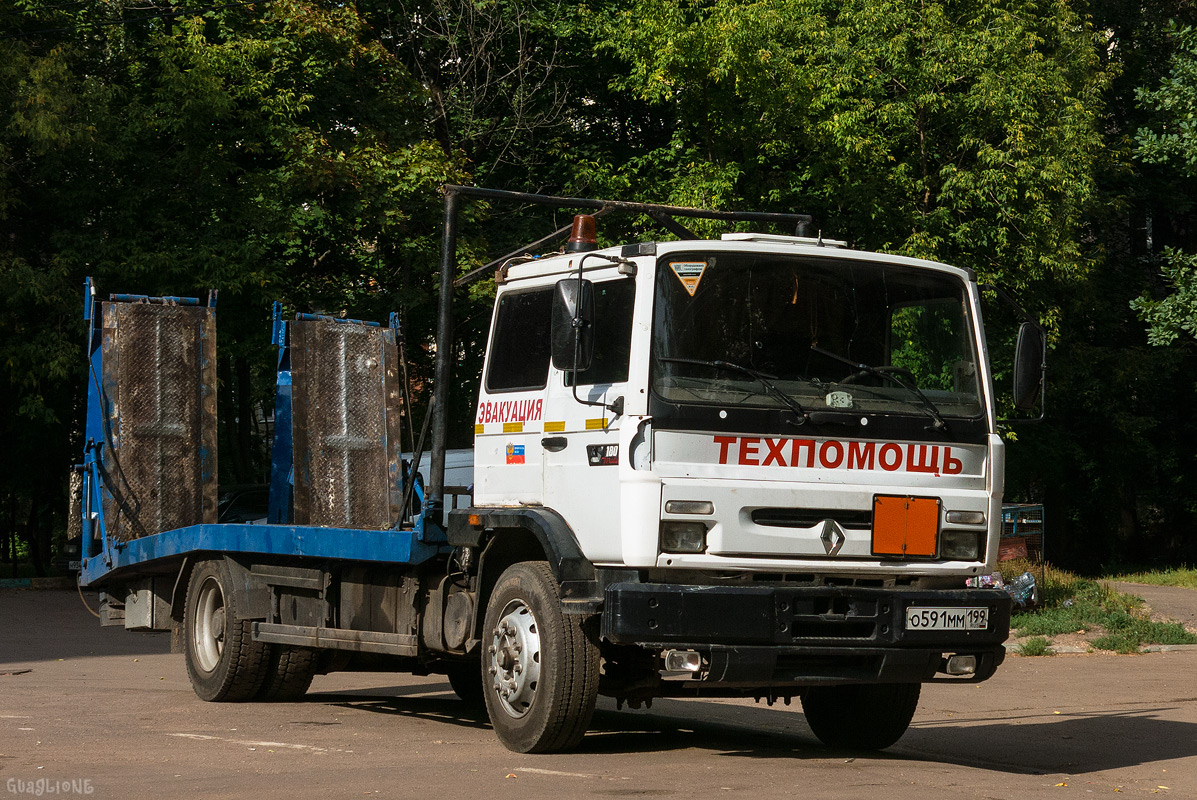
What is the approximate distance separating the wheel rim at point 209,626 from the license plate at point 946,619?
17.0 feet

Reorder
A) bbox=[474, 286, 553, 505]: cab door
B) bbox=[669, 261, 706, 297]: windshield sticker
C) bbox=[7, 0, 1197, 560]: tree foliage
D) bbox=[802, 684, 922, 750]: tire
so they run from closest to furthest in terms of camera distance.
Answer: bbox=[669, 261, 706, 297]: windshield sticker, bbox=[474, 286, 553, 505]: cab door, bbox=[802, 684, 922, 750]: tire, bbox=[7, 0, 1197, 560]: tree foliage

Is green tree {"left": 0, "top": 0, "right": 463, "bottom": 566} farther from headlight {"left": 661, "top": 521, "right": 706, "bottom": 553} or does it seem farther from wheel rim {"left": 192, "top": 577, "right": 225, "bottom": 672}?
headlight {"left": 661, "top": 521, "right": 706, "bottom": 553}

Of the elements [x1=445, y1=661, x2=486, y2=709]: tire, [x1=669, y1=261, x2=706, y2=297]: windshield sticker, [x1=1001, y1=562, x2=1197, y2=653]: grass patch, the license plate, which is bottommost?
[x1=1001, y1=562, x2=1197, y2=653]: grass patch

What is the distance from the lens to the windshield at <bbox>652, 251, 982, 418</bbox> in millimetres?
7320

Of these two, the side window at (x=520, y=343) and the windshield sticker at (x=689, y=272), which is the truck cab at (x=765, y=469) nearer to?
the windshield sticker at (x=689, y=272)

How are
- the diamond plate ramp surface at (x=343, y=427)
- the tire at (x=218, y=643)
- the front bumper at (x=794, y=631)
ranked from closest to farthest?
the front bumper at (x=794, y=631), the tire at (x=218, y=643), the diamond plate ramp surface at (x=343, y=427)

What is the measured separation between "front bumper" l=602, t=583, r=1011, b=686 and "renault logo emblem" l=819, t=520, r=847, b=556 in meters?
0.21

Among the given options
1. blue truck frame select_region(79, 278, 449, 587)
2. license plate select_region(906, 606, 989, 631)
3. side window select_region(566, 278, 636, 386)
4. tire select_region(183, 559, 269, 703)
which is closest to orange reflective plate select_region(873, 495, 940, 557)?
license plate select_region(906, 606, 989, 631)

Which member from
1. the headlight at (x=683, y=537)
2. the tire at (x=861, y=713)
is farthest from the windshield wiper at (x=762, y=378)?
the tire at (x=861, y=713)

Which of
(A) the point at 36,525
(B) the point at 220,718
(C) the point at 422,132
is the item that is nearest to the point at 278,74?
(C) the point at 422,132

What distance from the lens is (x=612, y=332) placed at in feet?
24.6

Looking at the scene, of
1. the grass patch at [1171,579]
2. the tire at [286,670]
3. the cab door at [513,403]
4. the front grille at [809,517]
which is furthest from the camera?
the grass patch at [1171,579]

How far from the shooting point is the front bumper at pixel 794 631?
701cm

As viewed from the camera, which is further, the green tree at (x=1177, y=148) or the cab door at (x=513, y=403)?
the green tree at (x=1177, y=148)
